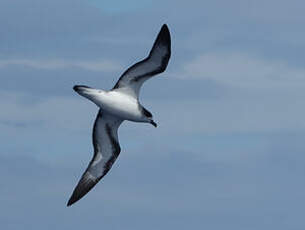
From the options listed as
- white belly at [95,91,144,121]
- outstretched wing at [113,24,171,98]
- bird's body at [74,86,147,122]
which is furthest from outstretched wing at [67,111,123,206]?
outstretched wing at [113,24,171,98]

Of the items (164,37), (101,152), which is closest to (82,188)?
(101,152)

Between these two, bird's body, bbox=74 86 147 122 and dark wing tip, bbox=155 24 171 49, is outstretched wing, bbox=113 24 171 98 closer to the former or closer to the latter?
dark wing tip, bbox=155 24 171 49

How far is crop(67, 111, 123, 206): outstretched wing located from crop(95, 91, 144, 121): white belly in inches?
89.3

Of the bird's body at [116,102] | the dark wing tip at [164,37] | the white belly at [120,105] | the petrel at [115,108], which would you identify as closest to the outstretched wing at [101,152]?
the petrel at [115,108]

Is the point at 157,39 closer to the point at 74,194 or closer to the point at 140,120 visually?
the point at 140,120

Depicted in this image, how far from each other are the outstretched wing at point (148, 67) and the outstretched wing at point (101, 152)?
10.2 ft

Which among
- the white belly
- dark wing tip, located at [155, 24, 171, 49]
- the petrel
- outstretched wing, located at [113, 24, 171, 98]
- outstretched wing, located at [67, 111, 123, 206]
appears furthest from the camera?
outstretched wing, located at [67, 111, 123, 206]

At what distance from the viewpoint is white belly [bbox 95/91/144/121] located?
43.3 m

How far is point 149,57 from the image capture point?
4316 centimetres

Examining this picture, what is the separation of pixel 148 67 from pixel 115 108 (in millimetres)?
2690

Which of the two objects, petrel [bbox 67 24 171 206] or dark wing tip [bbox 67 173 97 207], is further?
dark wing tip [bbox 67 173 97 207]

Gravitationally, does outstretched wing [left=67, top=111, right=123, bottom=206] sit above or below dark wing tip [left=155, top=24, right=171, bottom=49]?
below

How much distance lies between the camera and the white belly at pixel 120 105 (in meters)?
43.3

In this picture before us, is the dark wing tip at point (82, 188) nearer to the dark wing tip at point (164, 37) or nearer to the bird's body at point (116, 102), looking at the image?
the bird's body at point (116, 102)
